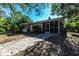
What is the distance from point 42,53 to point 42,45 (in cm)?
22

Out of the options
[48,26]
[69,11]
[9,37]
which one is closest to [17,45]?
[9,37]

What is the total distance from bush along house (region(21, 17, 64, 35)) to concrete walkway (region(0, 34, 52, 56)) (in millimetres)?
205

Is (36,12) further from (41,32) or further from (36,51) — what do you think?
(36,51)

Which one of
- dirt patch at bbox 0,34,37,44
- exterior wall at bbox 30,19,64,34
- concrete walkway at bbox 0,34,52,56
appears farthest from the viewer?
exterior wall at bbox 30,19,64,34

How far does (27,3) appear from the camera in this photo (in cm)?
388

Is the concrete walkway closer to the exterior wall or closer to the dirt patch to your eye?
the dirt patch

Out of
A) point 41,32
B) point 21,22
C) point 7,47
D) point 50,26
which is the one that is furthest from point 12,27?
point 50,26

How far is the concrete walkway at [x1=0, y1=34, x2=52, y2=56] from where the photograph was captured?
3654 millimetres

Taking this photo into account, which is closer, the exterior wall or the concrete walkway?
the concrete walkway

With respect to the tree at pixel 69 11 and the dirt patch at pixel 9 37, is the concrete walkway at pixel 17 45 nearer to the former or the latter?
the dirt patch at pixel 9 37

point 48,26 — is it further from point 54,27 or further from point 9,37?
point 9,37

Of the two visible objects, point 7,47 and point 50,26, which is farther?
point 50,26

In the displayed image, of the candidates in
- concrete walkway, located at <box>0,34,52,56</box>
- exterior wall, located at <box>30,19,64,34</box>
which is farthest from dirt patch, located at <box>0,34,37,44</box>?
exterior wall, located at <box>30,19,64,34</box>

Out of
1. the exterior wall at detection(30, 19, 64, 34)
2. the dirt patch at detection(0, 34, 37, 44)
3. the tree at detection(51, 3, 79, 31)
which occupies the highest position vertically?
the tree at detection(51, 3, 79, 31)
